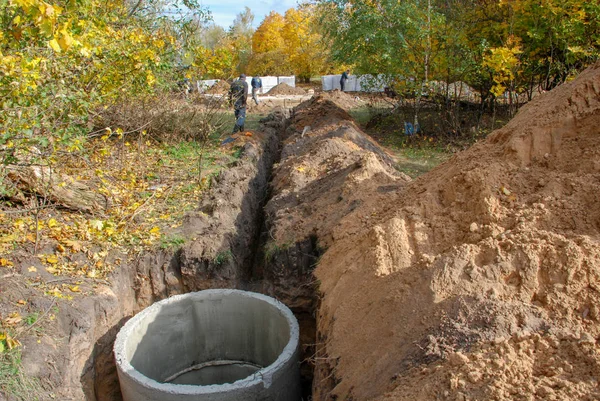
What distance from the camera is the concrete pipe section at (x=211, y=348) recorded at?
4234mm

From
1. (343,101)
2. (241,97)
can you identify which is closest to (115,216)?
(241,97)

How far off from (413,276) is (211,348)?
11.4ft

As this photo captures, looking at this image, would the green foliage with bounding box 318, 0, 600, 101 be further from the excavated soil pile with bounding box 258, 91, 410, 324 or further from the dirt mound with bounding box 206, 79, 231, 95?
the excavated soil pile with bounding box 258, 91, 410, 324

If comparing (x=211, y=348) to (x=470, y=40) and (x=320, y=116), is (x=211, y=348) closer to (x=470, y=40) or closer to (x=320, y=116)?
(x=320, y=116)

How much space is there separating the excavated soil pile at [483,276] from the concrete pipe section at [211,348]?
59cm

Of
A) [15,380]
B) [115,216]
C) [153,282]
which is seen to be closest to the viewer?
[15,380]

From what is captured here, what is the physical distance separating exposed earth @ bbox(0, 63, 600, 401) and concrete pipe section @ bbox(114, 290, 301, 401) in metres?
0.33

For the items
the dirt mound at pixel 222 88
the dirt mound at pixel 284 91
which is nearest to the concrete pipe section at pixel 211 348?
the dirt mound at pixel 222 88

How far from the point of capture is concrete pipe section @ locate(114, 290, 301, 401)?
423 centimetres

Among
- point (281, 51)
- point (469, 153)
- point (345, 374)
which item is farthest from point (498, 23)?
point (281, 51)

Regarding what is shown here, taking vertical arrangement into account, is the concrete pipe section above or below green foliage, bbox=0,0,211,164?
below

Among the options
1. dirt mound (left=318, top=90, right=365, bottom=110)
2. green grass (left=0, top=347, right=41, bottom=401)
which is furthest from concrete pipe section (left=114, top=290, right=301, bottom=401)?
dirt mound (left=318, top=90, right=365, bottom=110)

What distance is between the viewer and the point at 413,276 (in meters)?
3.54

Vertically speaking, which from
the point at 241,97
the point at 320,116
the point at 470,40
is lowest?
the point at 320,116
